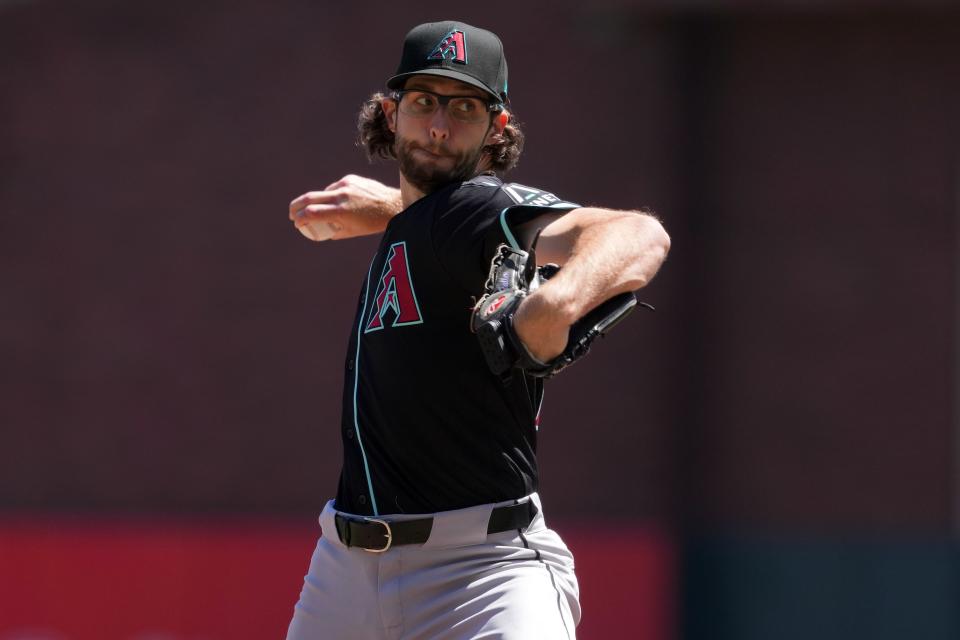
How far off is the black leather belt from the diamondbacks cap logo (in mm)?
1083

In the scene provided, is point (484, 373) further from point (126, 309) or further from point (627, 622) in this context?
point (126, 309)

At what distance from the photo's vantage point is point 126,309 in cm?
1063

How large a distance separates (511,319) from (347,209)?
4.98ft

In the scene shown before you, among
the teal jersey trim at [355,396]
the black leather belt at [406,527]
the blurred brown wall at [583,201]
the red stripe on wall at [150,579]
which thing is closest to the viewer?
the black leather belt at [406,527]

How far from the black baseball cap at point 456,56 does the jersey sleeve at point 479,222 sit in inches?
11.0

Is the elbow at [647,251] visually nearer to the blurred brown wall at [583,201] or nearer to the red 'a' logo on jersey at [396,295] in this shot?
the red 'a' logo on jersey at [396,295]

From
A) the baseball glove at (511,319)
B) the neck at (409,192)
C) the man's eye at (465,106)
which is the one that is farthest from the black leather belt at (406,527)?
the man's eye at (465,106)

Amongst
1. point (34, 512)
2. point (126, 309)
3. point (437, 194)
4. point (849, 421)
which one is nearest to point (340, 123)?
point (126, 309)

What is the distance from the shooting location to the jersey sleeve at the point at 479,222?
3252 millimetres

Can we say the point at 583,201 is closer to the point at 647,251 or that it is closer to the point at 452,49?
the point at 452,49

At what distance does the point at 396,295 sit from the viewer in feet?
11.6

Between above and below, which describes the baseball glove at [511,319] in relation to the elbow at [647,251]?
below

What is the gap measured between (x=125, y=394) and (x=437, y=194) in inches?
298

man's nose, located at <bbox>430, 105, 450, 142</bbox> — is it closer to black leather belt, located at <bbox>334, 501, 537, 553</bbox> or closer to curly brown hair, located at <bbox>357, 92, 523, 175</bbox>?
curly brown hair, located at <bbox>357, 92, 523, 175</bbox>
